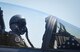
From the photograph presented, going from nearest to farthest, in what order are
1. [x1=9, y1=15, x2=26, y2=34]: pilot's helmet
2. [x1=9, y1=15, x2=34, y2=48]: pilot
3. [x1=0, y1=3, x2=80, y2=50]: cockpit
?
[x1=0, y1=3, x2=80, y2=50]: cockpit → [x1=9, y1=15, x2=34, y2=48]: pilot → [x1=9, y1=15, x2=26, y2=34]: pilot's helmet

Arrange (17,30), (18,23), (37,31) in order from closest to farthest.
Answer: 1. (37,31)
2. (17,30)
3. (18,23)

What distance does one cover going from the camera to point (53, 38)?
162 inches

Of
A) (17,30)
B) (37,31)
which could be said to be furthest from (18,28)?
(37,31)

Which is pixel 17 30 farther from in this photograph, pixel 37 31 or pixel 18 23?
pixel 37 31

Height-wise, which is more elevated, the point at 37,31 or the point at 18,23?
the point at 18,23

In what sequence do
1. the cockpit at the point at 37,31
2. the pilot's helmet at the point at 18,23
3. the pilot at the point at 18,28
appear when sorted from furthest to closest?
the pilot's helmet at the point at 18,23
the pilot at the point at 18,28
the cockpit at the point at 37,31

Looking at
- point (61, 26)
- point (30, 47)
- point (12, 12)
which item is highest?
point (12, 12)

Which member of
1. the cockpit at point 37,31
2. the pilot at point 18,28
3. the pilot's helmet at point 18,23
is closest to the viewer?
the cockpit at point 37,31

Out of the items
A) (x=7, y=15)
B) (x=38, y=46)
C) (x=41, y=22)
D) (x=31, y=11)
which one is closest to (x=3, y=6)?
(x=7, y=15)

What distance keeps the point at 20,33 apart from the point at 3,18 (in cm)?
48

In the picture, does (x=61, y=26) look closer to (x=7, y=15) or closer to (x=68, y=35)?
(x=68, y=35)

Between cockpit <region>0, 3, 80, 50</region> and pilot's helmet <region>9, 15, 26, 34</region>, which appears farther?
pilot's helmet <region>9, 15, 26, 34</region>

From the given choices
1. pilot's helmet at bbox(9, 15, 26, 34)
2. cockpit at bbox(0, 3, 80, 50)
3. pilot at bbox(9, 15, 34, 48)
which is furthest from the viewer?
pilot's helmet at bbox(9, 15, 26, 34)

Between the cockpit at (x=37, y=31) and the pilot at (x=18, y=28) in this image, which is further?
the pilot at (x=18, y=28)
